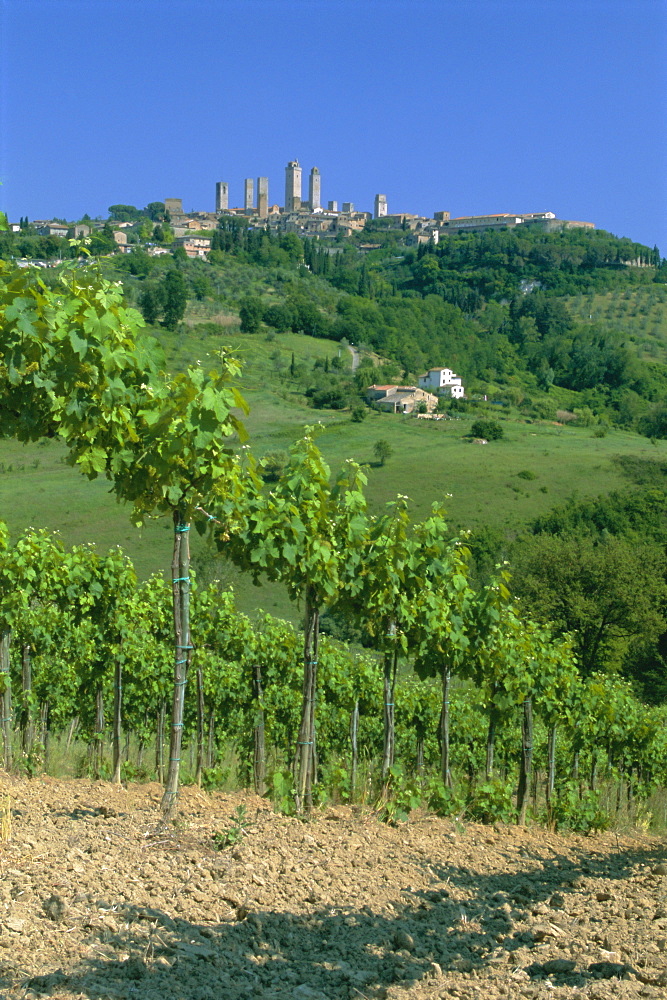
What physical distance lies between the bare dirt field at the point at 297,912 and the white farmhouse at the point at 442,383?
84.6 m

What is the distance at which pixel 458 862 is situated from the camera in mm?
4758

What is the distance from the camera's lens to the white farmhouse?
88375 millimetres

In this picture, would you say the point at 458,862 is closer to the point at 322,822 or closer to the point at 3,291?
the point at 322,822

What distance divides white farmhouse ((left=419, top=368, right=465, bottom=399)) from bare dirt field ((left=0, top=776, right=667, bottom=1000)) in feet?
278

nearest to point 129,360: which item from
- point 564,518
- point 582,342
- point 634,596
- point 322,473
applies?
point 322,473

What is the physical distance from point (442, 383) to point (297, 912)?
288 feet

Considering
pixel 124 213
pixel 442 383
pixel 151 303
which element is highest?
pixel 124 213

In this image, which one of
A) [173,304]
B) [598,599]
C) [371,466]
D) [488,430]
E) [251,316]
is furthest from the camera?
[251,316]

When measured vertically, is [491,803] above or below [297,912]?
below

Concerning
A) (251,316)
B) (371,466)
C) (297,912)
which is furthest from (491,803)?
(251,316)

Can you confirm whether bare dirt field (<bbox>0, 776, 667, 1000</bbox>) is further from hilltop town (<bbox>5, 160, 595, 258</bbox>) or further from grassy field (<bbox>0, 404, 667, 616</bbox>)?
hilltop town (<bbox>5, 160, 595, 258</bbox>)

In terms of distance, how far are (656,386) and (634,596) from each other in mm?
62306

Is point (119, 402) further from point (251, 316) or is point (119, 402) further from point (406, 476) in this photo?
point (251, 316)

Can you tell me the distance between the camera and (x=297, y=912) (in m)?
3.70
